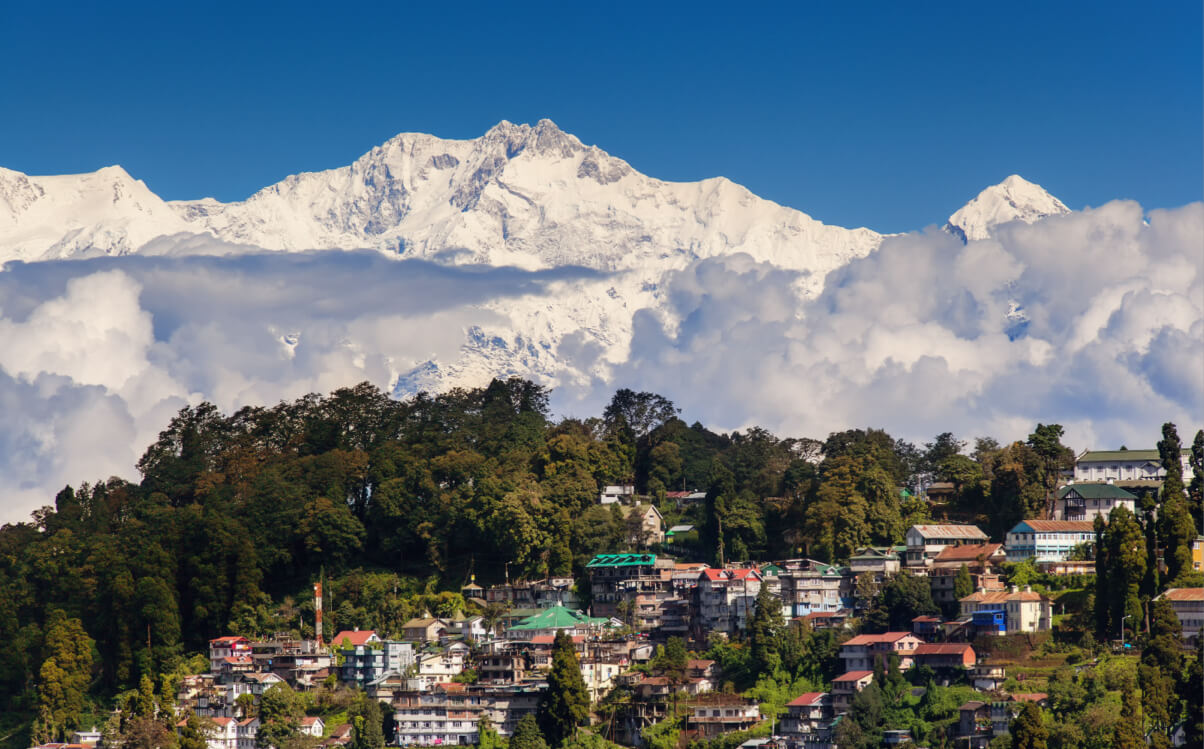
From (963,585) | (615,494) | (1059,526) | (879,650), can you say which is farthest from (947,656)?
(615,494)

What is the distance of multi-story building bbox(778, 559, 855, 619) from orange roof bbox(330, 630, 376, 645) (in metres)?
18.6

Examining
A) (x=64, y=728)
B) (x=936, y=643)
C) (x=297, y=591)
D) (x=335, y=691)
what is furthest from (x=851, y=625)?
(x=64, y=728)

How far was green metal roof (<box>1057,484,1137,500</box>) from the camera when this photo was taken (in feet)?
264

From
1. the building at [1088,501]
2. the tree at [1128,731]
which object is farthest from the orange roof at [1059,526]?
the tree at [1128,731]

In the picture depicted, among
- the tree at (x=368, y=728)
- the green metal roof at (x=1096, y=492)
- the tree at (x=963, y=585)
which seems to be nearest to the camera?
the tree at (x=368, y=728)

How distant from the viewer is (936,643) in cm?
7056

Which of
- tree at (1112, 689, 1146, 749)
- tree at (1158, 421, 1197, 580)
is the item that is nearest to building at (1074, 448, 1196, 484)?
tree at (1158, 421, 1197, 580)

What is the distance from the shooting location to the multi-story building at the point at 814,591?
76.8m

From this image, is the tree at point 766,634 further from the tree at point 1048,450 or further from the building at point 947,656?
the tree at point 1048,450

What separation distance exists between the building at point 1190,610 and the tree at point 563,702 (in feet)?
72.8

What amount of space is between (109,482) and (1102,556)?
60969 mm

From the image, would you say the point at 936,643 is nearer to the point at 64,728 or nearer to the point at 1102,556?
the point at 1102,556

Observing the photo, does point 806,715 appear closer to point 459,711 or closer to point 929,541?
point 929,541

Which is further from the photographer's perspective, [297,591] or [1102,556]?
[297,591]
